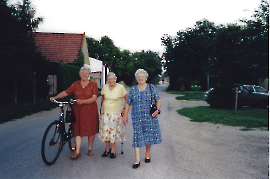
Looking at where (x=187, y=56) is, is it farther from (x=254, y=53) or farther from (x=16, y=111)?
(x=16, y=111)

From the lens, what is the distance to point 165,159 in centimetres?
476

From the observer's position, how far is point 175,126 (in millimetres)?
8562

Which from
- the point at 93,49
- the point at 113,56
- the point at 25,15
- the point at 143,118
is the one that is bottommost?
the point at 143,118

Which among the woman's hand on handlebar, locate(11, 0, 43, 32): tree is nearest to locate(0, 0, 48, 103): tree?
locate(11, 0, 43, 32): tree

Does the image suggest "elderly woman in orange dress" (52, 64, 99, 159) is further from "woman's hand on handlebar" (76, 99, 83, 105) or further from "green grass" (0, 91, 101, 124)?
"green grass" (0, 91, 101, 124)

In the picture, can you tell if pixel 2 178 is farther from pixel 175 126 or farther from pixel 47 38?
pixel 47 38

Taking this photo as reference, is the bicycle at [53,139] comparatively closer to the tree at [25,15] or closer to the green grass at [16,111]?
the green grass at [16,111]

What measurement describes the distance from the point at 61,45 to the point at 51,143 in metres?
24.5

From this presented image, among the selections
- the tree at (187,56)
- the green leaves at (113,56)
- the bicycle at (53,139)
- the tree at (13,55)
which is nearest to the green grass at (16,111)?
the tree at (13,55)

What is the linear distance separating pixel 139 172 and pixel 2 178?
2152mm

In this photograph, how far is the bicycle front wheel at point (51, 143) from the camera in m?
4.26

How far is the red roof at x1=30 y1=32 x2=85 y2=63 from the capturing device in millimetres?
25938

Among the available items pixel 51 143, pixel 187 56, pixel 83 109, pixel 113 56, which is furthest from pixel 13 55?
pixel 113 56

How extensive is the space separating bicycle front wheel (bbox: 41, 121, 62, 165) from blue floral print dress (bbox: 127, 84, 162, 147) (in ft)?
4.73
